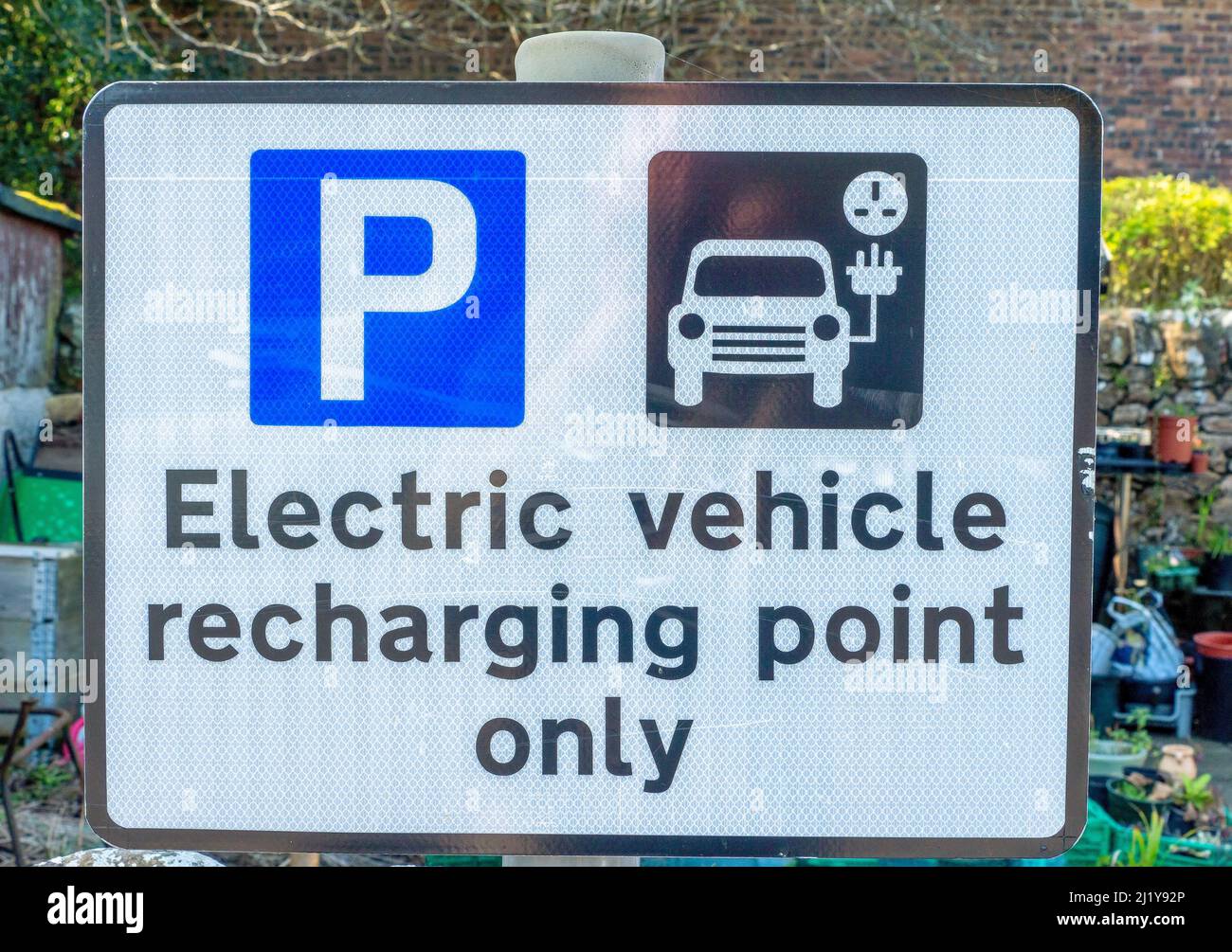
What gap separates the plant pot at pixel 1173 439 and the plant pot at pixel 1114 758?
2.42m

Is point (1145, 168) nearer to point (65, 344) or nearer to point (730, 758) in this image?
point (65, 344)

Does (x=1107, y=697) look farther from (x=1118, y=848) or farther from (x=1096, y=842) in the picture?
(x=1096, y=842)

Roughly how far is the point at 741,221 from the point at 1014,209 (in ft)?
1.10

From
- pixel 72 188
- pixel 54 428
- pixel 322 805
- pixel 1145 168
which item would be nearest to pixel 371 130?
pixel 322 805

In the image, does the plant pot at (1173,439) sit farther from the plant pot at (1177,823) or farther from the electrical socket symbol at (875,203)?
the electrical socket symbol at (875,203)

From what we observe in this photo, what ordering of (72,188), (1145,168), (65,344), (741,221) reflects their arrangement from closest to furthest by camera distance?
(741,221), (65,344), (72,188), (1145,168)

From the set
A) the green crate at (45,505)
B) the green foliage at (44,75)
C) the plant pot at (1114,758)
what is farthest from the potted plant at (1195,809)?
the green foliage at (44,75)

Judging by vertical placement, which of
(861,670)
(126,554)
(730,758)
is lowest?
(730,758)

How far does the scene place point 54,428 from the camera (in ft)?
23.1

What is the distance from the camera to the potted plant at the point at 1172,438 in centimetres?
712

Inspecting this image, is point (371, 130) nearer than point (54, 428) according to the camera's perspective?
Yes

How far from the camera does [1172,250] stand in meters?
8.00

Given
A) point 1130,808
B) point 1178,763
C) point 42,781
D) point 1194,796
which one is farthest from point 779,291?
point 42,781

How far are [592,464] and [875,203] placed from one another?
47 cm
